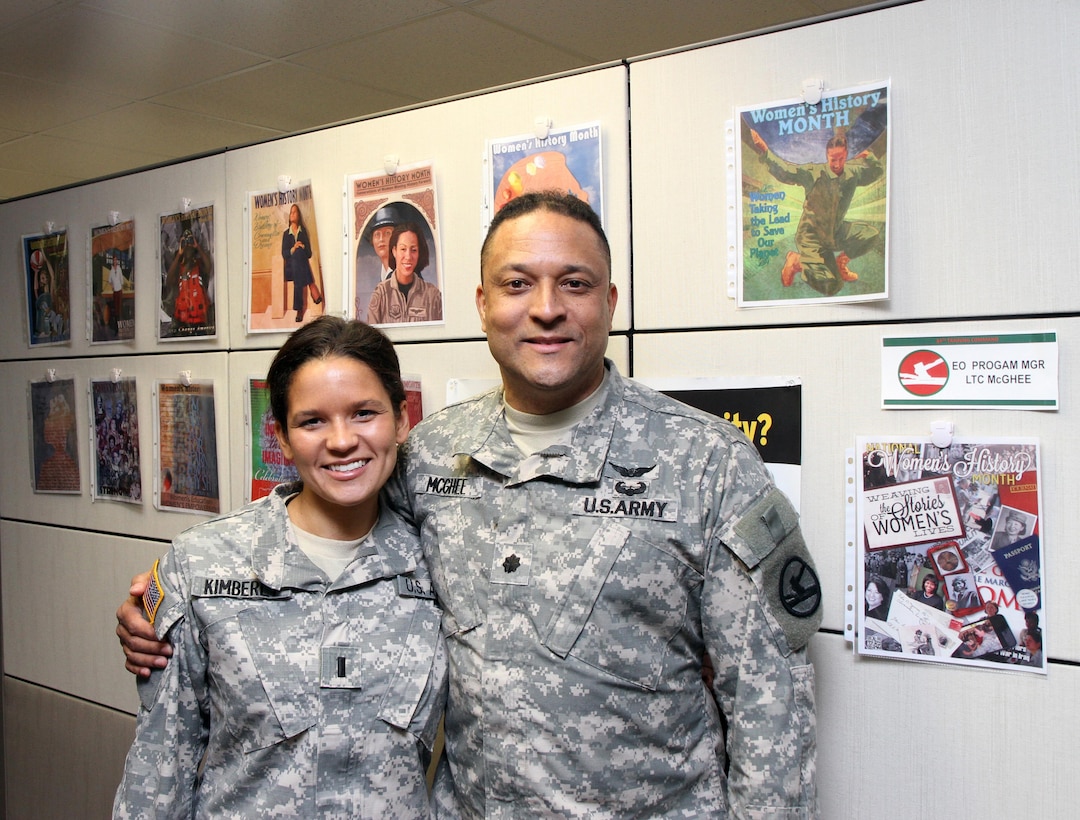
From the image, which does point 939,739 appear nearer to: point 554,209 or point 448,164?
point 554,209

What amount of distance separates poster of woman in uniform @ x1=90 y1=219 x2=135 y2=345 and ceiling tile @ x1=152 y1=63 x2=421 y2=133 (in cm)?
146

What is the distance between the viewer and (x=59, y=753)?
2.58 metres

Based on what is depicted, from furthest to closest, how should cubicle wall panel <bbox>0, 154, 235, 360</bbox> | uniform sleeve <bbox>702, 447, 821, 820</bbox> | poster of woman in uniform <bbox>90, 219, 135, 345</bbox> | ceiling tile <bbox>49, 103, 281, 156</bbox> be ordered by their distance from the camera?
ceiling tile <bbox>49, 103, 281, 156</bbox> < poster of woman in uniform <bbox>90, 219, 135, 345</bbox> < cubicle wall panel <bbox>0, 154, 235, 360</bbox> < uniform sleeve <bbox>702, 447, 821, 820</bbox>

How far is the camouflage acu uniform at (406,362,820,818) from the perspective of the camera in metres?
1.19

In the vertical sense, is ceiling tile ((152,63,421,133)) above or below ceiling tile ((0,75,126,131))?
above

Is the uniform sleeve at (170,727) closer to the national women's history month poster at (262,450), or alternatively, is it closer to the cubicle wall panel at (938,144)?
the national women's history month poster at (262,450)

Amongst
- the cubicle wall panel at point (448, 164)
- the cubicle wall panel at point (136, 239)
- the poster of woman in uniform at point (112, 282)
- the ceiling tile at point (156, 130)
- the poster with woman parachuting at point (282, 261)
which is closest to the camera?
the cubicle wall panel at point (448, 164)

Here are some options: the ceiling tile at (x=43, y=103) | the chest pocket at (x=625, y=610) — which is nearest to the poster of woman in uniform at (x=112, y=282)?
the chest pocket at (x=625, y=610)

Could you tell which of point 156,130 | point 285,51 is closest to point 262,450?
point 285,51

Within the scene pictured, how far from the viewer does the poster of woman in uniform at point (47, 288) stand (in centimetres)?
254

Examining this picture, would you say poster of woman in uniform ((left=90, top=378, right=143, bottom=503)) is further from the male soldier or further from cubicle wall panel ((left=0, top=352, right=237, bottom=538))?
the male soldier

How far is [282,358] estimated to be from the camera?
136 cm

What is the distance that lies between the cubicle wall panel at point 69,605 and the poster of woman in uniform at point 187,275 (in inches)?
23.7

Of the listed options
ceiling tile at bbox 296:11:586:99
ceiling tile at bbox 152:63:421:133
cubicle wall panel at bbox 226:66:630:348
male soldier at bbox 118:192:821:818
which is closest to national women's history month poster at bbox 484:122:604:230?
cubicle wall panel at bbox 226:66:630:348
